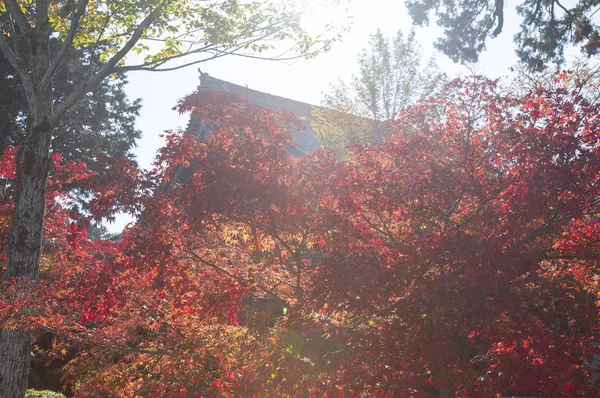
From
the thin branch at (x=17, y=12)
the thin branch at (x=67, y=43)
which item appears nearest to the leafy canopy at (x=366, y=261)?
the thin branch at (x=67, y=43)

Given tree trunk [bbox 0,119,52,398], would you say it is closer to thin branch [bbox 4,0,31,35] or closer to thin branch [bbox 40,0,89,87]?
thin branch [bbox 40,0,89,87]

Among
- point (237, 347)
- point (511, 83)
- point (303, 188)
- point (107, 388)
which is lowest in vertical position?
point (107, 388)

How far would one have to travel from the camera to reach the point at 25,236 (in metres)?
7.35

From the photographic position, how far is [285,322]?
5.17m

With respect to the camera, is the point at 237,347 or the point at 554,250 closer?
the point at 554,250

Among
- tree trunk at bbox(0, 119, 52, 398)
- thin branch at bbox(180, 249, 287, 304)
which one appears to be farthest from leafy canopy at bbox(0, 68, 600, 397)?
tree trunk at bbox(0, 119, 52, 398)

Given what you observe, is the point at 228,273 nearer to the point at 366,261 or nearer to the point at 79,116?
the point at 366,261

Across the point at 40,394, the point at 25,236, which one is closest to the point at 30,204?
the point at 25,236

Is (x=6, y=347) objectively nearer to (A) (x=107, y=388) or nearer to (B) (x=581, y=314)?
(A) (x=107, y=388)

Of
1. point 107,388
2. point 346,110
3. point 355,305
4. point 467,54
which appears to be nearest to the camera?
point 355,305

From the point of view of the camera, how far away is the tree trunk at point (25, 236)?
7070 mm

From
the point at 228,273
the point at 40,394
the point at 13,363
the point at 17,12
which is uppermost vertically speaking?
the point at 17,12

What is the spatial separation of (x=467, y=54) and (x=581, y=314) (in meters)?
7.20

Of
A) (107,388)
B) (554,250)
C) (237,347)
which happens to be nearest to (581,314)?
(554,250)
